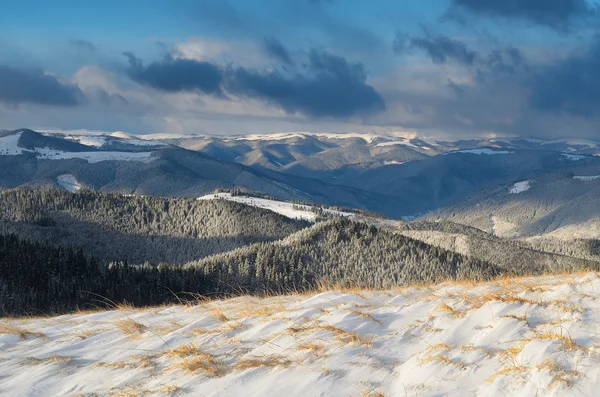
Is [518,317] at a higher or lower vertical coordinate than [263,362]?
higher

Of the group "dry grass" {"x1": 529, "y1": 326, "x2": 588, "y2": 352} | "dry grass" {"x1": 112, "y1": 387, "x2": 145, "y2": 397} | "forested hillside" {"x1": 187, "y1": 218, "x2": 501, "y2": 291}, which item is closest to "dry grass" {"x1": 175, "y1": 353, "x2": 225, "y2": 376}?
"dry grass" {"x1": 112, "y1": 387, "x2": 145, "y2": 397}

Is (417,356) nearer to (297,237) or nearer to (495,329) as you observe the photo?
(495,329)

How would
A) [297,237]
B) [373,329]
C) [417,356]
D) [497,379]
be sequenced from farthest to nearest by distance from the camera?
[297,237] → [373,329] → [417,356] → [497,379]

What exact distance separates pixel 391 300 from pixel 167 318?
826 cm

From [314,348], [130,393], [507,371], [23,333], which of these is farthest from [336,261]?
[507,371]

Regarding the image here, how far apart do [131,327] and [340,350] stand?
309 inches

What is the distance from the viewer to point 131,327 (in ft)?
53.9

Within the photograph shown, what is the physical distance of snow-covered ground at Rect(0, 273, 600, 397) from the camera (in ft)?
34.0

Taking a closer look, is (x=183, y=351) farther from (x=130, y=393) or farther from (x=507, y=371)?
(x=507, y=371)

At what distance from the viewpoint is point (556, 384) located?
9.34 m

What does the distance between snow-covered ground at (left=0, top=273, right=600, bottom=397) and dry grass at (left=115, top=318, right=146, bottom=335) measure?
69 millimetres

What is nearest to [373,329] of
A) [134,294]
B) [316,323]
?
[316,323]

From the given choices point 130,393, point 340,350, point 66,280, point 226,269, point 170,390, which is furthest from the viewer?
point 226,269

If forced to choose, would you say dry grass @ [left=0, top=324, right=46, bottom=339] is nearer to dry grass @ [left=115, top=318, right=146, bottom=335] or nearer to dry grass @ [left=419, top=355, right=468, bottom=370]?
dry grass @ [left=115, top=318, right=146, bottom=335]
